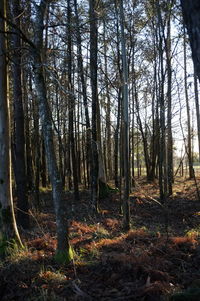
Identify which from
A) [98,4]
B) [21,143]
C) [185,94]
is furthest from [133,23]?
[21,143]

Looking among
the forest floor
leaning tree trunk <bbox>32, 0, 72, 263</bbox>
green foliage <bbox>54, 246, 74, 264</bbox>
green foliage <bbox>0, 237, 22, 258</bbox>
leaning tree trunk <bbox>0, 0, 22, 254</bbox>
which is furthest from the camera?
leaning tree trunk <bbox>0, 0, 22, 254</bbox>

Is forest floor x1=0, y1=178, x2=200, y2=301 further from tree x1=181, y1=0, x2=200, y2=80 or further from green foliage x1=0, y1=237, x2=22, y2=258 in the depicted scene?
tree x1=181, y1=0, x2=200, y2=80

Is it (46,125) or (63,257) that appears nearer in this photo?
(46,125)

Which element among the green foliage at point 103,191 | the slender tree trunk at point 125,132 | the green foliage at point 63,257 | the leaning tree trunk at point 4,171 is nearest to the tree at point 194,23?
the green foliage at point 63,257

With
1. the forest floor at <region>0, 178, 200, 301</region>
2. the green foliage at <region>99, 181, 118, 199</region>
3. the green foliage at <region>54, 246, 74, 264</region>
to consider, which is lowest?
the forest floor at <region>0, 178, 200, 301</region>

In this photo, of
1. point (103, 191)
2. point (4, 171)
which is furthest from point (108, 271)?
point (103, 191)

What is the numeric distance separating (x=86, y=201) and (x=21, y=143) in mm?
6754

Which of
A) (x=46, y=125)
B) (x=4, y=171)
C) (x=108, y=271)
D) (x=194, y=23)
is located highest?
(x=194, y=23)

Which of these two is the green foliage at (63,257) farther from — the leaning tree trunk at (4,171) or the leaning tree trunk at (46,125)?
the leaning tree trunk at (4,171)

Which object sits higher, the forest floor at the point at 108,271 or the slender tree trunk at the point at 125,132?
the slender tree trunk at the point at 125,132

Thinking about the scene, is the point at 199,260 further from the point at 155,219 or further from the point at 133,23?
the point at 133,23

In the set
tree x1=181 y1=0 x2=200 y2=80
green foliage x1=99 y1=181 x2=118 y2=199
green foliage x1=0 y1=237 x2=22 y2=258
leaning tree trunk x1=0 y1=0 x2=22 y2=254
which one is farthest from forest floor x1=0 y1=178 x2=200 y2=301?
A: green foliage x1=99 y1=181 x2=118 y2=199

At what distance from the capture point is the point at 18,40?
871 centimetres

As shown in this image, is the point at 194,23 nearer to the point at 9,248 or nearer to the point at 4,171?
the point at 4,171
